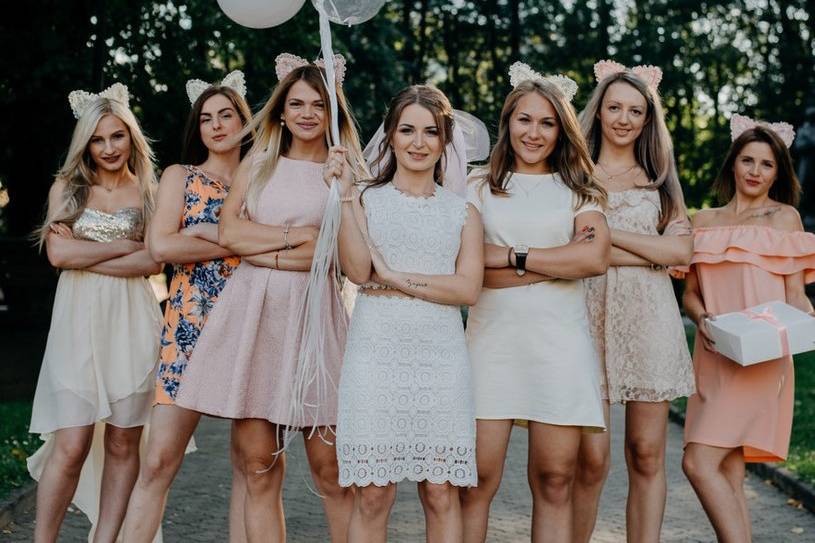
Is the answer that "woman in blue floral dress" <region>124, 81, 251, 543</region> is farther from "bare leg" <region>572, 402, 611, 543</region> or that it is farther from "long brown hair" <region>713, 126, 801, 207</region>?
"long brown hair" <region>713, 126, 801, 207</region>

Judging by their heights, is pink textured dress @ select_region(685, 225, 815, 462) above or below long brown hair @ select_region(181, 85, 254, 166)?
below

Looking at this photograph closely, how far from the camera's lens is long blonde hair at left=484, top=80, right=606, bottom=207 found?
479 cm

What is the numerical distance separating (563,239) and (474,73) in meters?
24.8

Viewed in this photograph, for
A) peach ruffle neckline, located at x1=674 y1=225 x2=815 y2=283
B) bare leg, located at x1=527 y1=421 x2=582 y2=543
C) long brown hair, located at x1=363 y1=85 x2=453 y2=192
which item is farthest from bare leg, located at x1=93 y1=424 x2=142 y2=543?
peach ruffle neckline, located at x1=674 y1=225 x2=815 y2=283

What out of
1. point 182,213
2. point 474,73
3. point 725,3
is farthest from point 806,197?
point 182,213

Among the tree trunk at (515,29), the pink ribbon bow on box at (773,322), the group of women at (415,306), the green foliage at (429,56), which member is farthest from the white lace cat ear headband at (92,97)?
the tree trunk at (515,29)

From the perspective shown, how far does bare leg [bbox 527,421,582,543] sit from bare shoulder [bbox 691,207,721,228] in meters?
1.57

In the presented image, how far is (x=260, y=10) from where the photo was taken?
16.3 feet

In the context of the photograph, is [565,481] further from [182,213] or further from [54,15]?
[54,15]

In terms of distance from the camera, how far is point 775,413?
543 cm

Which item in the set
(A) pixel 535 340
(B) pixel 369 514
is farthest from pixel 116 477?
(A) pixel 535 340

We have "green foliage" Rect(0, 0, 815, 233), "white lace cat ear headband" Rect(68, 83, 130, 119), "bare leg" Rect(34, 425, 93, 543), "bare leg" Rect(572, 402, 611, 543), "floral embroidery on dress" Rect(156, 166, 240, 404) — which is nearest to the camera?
"floral embroidery on dress" Rect(156, 166, 240, 404)

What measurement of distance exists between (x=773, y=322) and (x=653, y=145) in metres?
1.03

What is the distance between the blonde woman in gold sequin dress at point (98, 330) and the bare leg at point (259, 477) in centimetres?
89
